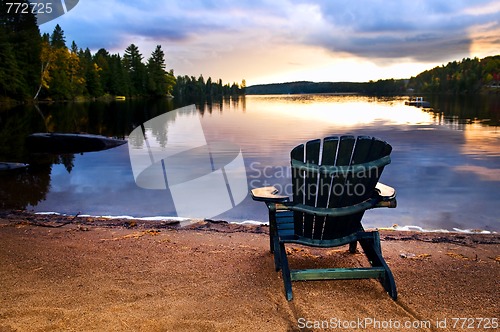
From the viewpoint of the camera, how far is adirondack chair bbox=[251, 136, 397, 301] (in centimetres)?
307

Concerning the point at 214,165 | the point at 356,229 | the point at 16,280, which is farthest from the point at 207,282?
the point at 214,165

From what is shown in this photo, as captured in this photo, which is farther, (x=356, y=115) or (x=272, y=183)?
(x=356, y=115)

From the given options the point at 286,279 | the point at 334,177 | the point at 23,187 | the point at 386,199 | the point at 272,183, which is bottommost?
the point at 272,183

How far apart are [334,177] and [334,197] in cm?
21

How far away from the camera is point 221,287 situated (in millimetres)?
3324

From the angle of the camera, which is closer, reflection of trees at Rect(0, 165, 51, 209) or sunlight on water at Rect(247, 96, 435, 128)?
reflection of trees at Rect(0, 165, 51, 209)

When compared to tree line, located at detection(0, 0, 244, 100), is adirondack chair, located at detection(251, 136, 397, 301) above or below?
below

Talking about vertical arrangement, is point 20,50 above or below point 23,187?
above

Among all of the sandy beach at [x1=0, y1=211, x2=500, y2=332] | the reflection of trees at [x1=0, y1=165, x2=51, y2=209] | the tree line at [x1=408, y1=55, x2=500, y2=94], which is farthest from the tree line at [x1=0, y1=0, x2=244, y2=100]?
the tree line at [x1=408, y1=55, x2=500, y2=94]

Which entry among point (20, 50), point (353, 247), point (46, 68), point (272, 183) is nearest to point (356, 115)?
point (272, 183)

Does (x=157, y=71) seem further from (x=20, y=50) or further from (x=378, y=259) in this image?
(x=378, y=259)

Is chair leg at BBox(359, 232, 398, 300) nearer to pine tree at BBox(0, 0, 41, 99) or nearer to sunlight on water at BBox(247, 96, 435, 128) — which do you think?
sunlight on water at BBox(247, 96, 435, 128)

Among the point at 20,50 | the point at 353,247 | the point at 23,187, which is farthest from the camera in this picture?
the point at 20,50

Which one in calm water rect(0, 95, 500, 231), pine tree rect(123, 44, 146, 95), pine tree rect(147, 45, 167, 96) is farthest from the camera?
pine tree rect(147, 45, 167, 96)
